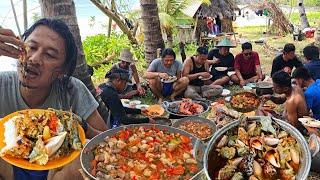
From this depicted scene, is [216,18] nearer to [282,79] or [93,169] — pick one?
[282,79]

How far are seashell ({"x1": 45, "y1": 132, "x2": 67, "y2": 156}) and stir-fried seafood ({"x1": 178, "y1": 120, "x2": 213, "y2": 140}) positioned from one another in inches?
110

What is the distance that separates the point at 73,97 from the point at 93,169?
896 mm

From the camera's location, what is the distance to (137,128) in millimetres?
3533

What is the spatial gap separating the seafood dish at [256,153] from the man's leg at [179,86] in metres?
5.42

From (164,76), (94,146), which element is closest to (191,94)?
(164,76)

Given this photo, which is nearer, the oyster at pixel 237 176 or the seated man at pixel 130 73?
the oyster at pixel 237 176

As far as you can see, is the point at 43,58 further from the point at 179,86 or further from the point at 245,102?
the point at 179,86

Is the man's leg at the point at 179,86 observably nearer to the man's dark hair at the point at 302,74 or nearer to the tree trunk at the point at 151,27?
the tree trunk at the point at 151,27

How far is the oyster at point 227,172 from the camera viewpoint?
226 centimetres

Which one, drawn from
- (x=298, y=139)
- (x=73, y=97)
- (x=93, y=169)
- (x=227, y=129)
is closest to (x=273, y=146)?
(x=298, y=139)

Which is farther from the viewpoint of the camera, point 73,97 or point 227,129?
point 73,97

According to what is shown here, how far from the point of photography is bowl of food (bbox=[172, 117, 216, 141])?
206 inches

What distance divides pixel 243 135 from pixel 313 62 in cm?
553

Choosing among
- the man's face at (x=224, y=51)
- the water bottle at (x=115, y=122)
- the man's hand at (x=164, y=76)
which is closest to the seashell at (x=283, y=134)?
the water bottle at (x=115, y=122)
